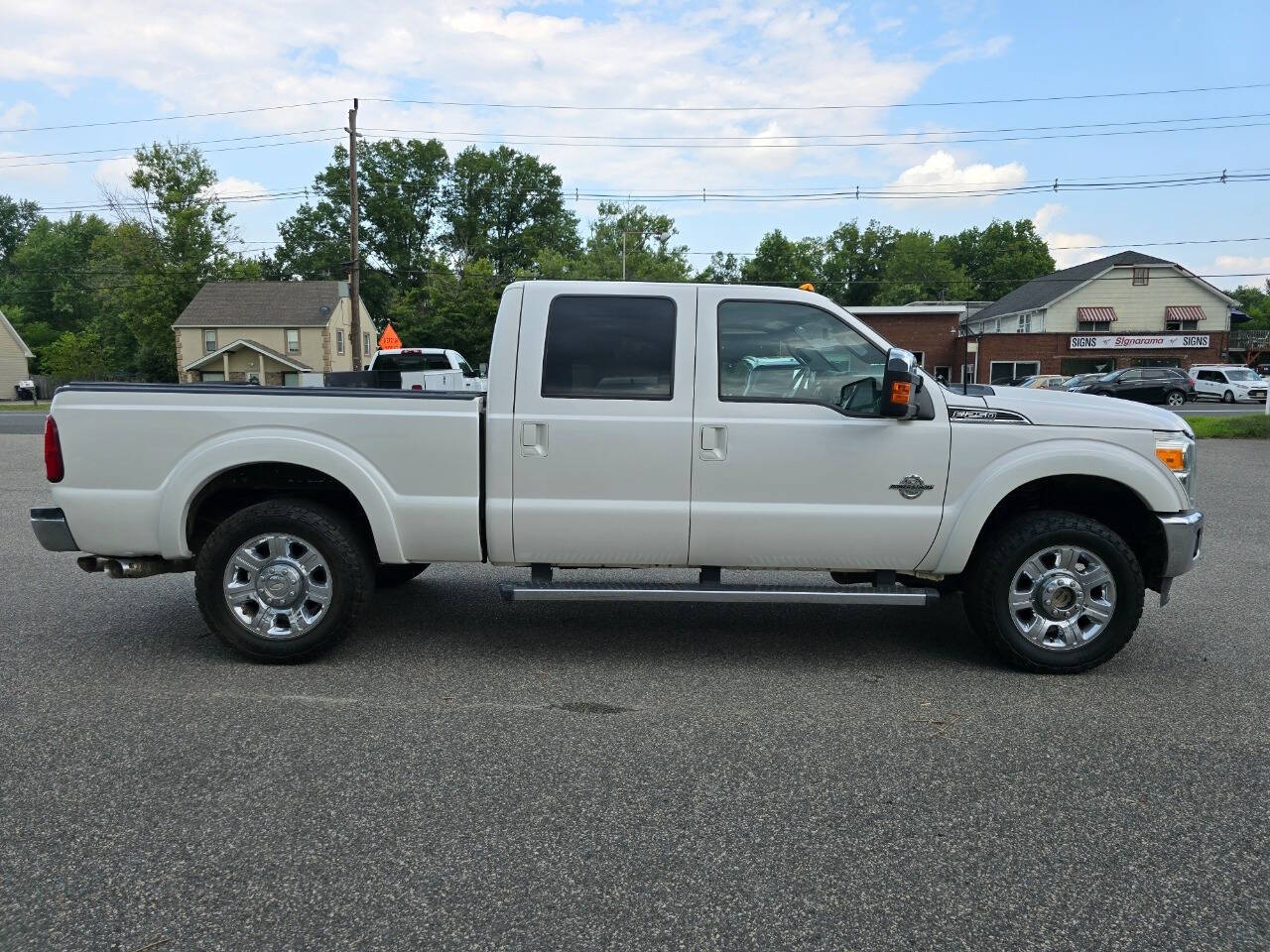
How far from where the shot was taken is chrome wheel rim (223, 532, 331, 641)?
16.6 ft

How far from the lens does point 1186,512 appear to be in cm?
508

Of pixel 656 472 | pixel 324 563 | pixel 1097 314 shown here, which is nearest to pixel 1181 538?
pixel 656 472

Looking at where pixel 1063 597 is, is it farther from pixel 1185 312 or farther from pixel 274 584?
pixel 1185 312

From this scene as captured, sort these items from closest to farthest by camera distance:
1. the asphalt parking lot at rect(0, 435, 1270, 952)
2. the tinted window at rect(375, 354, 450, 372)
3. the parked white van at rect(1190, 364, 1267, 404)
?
the asphalt parking lot at rect(0, 435, 1270, 952) < the tinted window at rect(375, 354, 450, 372) < the parked white van at rect(1190, 364, 1267, 404)

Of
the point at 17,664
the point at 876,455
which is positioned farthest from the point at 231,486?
the point at 876,455

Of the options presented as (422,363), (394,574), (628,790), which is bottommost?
(628,790)

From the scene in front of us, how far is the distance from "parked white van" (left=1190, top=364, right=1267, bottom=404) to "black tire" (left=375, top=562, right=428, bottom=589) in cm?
4496

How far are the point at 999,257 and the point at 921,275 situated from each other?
47.3ft

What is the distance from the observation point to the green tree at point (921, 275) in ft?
300

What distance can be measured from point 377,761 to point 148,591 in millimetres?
3951

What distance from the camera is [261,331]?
175 ft

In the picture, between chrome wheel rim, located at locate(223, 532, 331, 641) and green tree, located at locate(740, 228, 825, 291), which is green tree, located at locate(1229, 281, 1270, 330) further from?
chrome wheel rim, located at locate(223, 532, 331, 641)

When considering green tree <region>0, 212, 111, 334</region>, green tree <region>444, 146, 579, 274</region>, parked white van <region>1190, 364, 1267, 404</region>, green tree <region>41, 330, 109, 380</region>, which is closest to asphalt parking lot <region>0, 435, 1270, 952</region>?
parked white van <region>1190, 364, 1267, 404</region>

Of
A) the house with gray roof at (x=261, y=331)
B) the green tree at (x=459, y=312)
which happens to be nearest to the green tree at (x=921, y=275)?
the green tree at (x=459, y=312)
